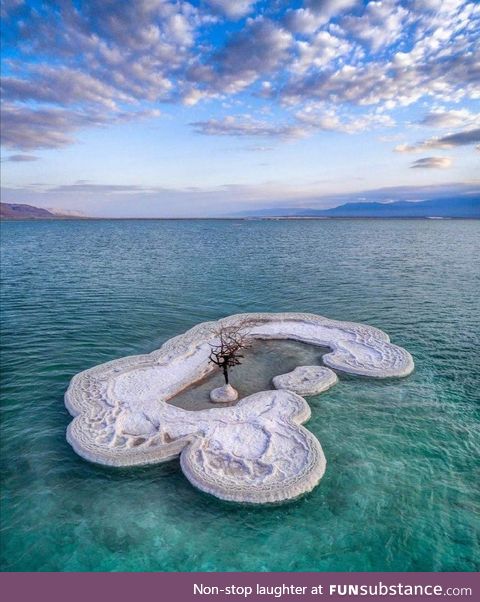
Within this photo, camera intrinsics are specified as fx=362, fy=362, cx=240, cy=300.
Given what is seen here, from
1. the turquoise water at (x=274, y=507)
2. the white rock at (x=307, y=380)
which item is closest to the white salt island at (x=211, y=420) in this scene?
the white rock at (x=307, y=380)

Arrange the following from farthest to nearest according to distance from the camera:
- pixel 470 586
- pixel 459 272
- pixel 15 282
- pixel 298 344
Answer: pixel 459 272 → pixel 15 282 → pixel 298 344 → pixel 470 586

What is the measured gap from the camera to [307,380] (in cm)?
2445

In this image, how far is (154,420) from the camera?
20500 millimetres

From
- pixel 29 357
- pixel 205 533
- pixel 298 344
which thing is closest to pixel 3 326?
pixel 29 357

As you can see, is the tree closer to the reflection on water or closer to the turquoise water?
the reflection on water

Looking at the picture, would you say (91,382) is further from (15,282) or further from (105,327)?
(15,282)

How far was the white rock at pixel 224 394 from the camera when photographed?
2245 cm

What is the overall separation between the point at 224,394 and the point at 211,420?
2599mm

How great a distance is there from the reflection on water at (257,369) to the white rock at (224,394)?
11.9 inches

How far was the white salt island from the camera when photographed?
16438 millimetres

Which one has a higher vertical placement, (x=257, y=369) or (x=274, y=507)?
(x=274, y=507)

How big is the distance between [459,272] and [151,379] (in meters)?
58.5

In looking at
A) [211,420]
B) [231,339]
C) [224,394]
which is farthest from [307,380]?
[231,339]

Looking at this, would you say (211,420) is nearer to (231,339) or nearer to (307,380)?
(307,380)
